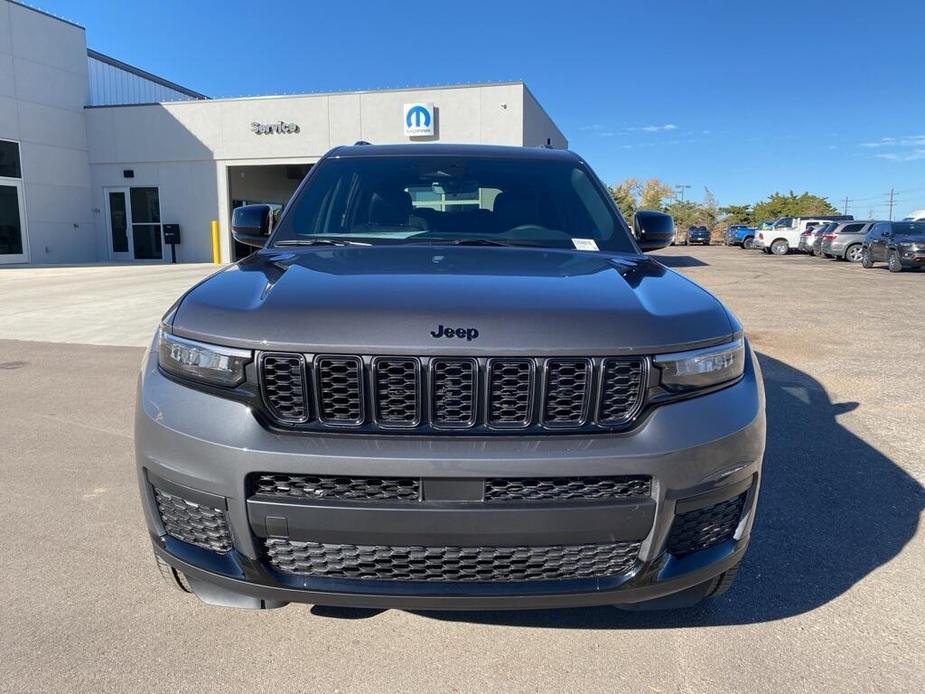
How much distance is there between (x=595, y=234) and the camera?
3.19 m

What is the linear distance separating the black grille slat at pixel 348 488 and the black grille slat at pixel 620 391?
1.91 feet

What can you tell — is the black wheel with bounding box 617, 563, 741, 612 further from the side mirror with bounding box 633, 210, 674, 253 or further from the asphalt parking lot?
the side mirror with bounding box 633, 210, 674, 253

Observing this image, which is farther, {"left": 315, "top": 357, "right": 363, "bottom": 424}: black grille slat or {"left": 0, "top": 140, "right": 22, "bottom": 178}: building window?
{"left": 0, "top": 140, "right": 22, "bottom": 178}: building window

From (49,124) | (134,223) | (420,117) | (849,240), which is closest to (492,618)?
(420,117)

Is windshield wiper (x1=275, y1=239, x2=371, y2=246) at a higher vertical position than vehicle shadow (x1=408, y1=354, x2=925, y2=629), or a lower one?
higher

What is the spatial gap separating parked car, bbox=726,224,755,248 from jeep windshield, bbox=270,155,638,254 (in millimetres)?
43172

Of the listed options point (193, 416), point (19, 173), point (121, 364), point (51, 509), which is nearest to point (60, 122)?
point (19, 173)

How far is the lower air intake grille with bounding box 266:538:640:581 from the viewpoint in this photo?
→ 186 centimetres

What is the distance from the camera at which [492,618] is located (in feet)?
Answer: 8.07

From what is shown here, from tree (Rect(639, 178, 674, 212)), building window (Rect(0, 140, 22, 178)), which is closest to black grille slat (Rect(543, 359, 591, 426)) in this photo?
building window (Rect(0, 140, 22, 178))

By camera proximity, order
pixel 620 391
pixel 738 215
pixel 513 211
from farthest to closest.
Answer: pixel 738 215, pixel 513 211, pixel 620 391

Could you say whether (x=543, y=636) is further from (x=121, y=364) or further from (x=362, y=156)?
(x=121, y=364)

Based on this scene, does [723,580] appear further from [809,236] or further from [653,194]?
[653,194]

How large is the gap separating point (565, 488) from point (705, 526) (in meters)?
0.48
